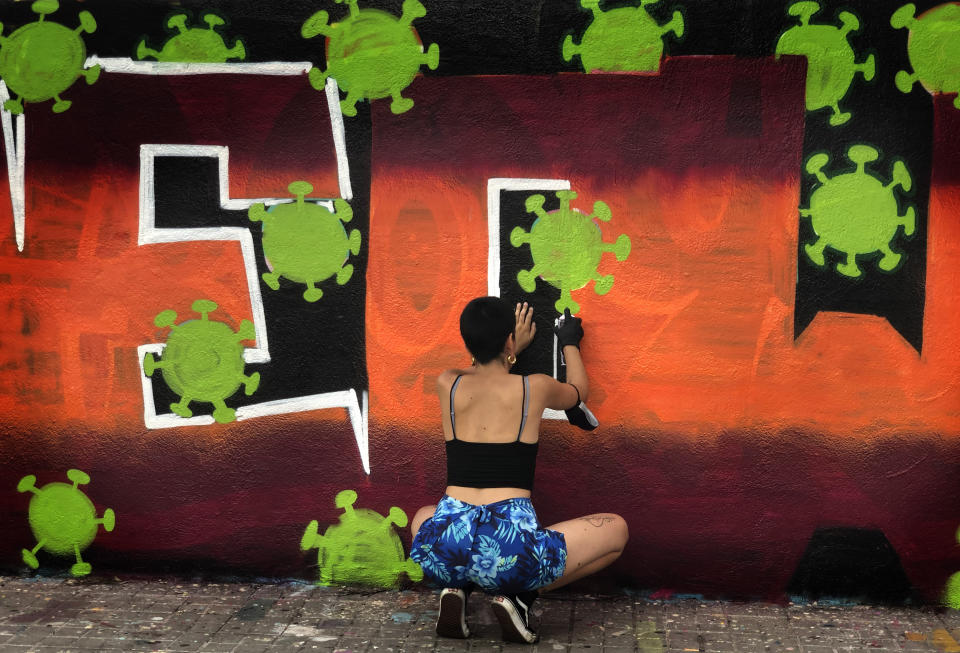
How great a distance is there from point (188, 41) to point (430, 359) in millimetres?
1843

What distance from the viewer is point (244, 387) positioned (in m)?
4.68

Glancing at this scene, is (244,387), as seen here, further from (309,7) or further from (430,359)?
(309,7)

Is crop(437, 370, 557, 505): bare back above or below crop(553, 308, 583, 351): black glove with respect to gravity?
below

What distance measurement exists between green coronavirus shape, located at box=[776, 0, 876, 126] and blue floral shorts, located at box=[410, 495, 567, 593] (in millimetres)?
2166

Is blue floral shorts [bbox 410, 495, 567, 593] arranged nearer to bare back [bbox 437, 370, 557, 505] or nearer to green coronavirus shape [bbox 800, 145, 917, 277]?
bare back [bbox 437, 370, 557, 505]

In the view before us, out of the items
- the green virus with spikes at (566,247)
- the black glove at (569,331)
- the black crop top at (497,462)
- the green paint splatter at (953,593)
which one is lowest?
the green paint splatter at (953,593)

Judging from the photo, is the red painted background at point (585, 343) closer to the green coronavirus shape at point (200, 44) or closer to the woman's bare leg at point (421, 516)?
the green coronavirus shape at point (200, 44)

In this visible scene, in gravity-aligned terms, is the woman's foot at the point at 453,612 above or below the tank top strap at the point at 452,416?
below

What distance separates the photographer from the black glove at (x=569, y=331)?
4.38 metres

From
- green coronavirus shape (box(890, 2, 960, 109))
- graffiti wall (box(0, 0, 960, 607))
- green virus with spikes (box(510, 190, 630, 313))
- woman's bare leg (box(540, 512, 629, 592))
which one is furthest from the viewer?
green virus with spikes (box(510, 190, 630, 313))

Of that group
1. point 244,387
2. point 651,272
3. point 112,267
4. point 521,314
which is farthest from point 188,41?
point 651,272

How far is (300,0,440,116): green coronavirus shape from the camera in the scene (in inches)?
177

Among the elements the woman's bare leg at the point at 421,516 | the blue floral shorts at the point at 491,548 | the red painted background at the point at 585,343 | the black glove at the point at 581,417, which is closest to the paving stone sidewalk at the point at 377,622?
the red painted background at the point at 585,343

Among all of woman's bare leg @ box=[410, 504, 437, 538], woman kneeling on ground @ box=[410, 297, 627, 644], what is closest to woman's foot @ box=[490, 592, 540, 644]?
woman kneeling on ground @ box=[410, 297, 627, 644]
